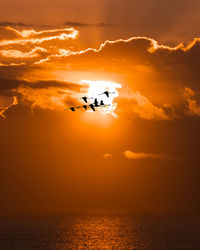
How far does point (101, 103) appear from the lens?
88.4 m
